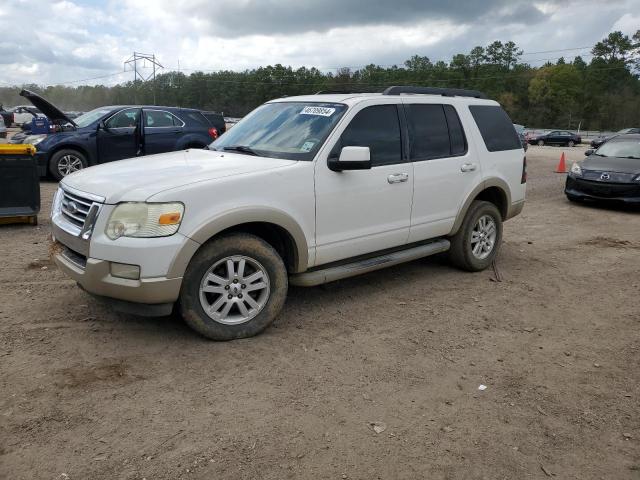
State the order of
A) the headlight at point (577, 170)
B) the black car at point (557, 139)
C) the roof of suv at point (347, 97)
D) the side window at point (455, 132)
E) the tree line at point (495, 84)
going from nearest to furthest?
the roof of suv at point (347, 97) → the side window at point (455, 132) → the headlight at point (577, 170) → the black car at point (557, 139) → the tree line at point (495, 84)

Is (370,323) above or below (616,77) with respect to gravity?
below

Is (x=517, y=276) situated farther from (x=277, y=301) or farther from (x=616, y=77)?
(x=616, y=77)

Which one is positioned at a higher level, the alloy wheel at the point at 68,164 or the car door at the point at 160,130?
the car door at the point at 160,130

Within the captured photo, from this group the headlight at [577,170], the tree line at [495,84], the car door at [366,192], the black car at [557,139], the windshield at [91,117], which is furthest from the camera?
the tree line at [495,84]

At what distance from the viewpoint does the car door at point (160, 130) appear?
11.9 metres

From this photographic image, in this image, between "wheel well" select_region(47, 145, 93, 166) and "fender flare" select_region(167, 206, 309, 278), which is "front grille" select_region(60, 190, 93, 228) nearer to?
"fender flare" select_region(167, 206, 309, 278)

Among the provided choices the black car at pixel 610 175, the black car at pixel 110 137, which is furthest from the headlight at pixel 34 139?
the black car at pixel 610 175

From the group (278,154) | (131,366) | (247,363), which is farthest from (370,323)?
(131,366)

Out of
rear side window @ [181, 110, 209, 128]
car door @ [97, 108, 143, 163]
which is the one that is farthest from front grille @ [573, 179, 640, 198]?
car door @ [97, 108, 143, 163]

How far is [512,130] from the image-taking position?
6465 millimetres

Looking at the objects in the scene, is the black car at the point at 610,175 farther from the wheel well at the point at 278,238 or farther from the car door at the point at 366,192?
the wheel well at the point at 278,238

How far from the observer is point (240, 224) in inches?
163

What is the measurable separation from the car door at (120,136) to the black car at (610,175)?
8.97 metres

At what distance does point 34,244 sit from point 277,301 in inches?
162
